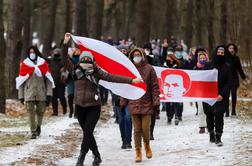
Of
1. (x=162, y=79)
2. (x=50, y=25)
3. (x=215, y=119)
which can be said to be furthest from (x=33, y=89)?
(x=50, y=25)

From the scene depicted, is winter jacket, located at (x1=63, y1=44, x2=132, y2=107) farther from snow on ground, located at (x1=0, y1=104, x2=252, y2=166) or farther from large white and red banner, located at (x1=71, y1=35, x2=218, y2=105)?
snow on ground, located at (x1=0, y1=104, x2=252, y2=166)

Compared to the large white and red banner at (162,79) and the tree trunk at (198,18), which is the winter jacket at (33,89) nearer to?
the large white and red banner at (162,79)

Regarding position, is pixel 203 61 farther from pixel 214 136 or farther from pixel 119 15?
pixel 119 15

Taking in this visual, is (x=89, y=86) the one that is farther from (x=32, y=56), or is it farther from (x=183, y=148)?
(x=32, y=56)

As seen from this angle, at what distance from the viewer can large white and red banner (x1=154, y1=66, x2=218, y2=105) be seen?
14891mm

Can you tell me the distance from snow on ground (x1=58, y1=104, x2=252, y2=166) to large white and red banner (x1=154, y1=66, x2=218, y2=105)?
1011mm

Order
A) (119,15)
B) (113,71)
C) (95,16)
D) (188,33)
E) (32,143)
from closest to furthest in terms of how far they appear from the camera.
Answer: (113,71), (32,143), (95,16), (188,33), (119,15)

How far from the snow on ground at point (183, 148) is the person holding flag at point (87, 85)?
1.03m

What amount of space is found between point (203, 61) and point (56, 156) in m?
4.22

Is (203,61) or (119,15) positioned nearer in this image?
(203,61)

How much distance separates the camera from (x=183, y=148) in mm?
14461

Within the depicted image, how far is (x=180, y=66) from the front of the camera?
19.3 m

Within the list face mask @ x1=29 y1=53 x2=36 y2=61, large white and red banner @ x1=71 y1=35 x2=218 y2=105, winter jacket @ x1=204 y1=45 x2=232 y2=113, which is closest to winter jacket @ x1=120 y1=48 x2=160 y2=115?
large white and red banner @ x1=71 y1=35 x2=218 y2=105

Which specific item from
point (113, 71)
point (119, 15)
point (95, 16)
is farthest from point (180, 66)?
point (119, 15)
